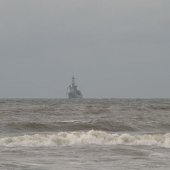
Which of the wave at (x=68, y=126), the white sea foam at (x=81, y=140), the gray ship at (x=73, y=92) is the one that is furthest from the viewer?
the gray ship at (x=73, y=92)

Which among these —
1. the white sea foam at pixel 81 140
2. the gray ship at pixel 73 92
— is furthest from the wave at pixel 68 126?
the gray ship at pixel 73 92

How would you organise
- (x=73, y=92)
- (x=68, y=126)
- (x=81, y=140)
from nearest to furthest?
(x=81, y=140) → (x=68, y=126) → (x=73, y=92)

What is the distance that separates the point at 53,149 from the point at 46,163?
12.1 ft

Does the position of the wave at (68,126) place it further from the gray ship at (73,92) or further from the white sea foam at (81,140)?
the gray ship at (73,92)

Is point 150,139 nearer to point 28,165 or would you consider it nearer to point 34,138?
point 34,138

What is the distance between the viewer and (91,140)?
2094 centimetres

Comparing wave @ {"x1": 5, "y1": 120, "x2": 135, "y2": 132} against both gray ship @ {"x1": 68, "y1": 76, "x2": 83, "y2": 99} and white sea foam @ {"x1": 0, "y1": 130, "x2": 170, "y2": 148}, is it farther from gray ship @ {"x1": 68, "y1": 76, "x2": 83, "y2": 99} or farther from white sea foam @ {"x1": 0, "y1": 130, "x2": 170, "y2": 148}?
gray ship @ {"x1": 68, "y1": 76, "x2": 83, "y2": 99}

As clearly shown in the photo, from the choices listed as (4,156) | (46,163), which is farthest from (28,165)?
(4,156)

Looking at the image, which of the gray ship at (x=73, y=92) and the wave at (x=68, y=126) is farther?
the gray ship at (x=73, y=92)

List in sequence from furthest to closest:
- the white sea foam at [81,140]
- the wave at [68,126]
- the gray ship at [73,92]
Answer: the gray ship at [73,92] < the wave at [68,126] < the white sea foam at [81,140]

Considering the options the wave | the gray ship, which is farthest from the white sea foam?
the gray ship

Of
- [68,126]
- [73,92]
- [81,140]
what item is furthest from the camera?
[73,92]

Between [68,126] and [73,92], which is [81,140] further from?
[73,92]

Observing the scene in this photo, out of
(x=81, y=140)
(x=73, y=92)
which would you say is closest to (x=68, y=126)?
(x=81, y=140)
